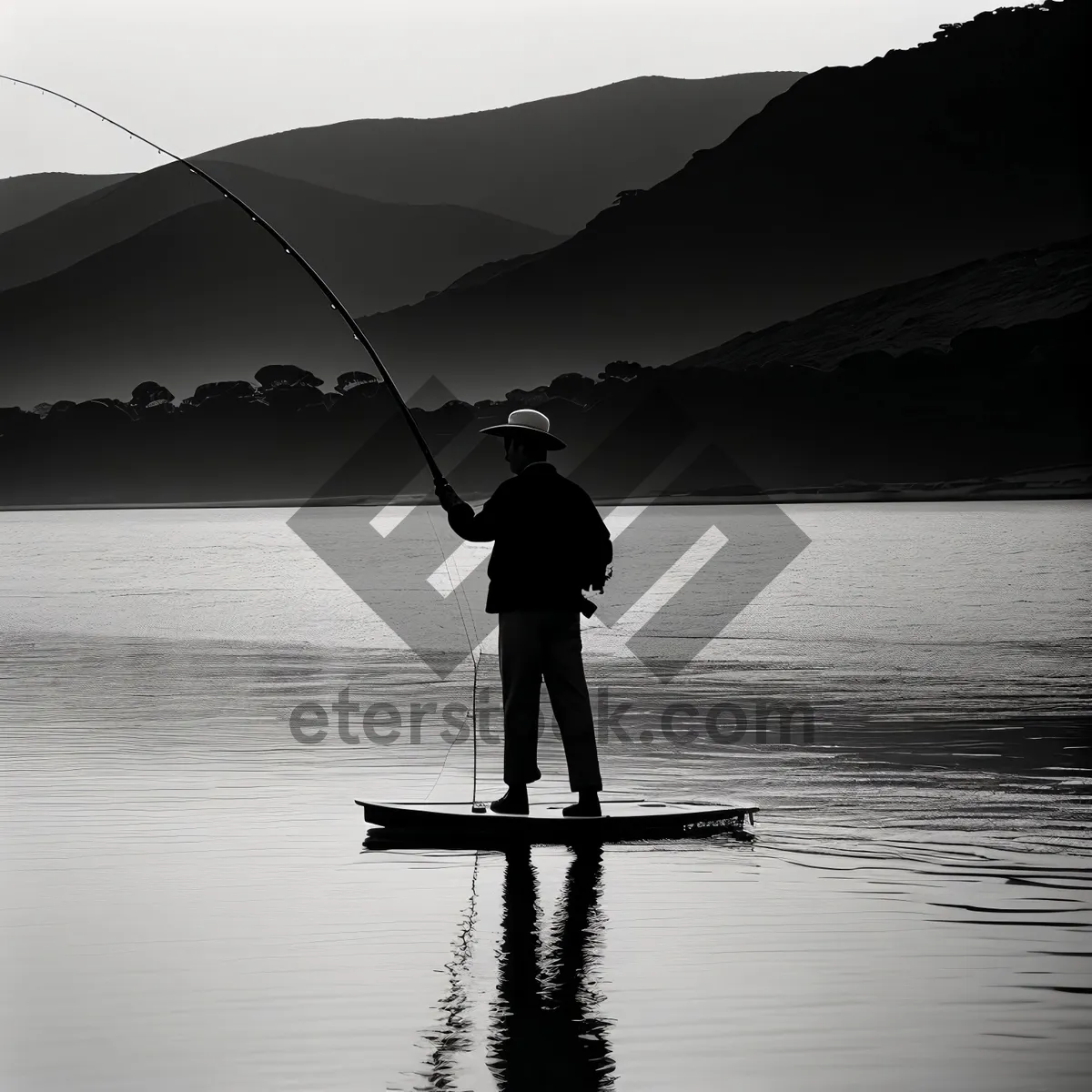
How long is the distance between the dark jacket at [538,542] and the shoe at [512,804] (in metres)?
0.83

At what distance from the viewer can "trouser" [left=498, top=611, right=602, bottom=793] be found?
7910mm

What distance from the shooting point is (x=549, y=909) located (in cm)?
648

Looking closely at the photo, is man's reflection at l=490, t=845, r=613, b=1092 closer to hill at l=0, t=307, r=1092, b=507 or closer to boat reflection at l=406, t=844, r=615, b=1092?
boat reflection at l=406, t=844, r=615, b=1092

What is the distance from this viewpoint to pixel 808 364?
199 m

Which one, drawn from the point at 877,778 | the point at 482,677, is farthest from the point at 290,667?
the point at 877,778

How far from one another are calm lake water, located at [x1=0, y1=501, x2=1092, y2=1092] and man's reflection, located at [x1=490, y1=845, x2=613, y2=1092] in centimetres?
1

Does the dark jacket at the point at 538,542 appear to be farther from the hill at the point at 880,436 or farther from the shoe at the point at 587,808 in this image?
the hill at the point at 880,436

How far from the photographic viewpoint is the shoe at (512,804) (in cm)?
802

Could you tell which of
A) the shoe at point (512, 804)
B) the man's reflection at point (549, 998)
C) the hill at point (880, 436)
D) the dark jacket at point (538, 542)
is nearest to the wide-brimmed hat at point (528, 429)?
the dark jacket at point (538, 542)

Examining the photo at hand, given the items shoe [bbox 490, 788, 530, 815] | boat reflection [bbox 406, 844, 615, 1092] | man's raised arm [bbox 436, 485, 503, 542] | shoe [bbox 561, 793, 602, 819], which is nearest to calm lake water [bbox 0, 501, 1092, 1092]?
boat reflection [bbox 406, 844, 615, 1092]

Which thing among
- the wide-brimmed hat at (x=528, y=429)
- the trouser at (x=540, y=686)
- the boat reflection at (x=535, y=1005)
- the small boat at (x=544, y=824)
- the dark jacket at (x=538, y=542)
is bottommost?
the boat reflection at (x=535, y=1005)

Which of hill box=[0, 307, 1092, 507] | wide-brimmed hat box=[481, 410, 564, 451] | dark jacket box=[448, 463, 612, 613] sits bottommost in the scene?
dark jacket box=[448, 463, 612, 613]

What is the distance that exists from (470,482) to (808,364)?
4297 centimetres

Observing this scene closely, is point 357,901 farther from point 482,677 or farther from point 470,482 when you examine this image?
point 470,482
